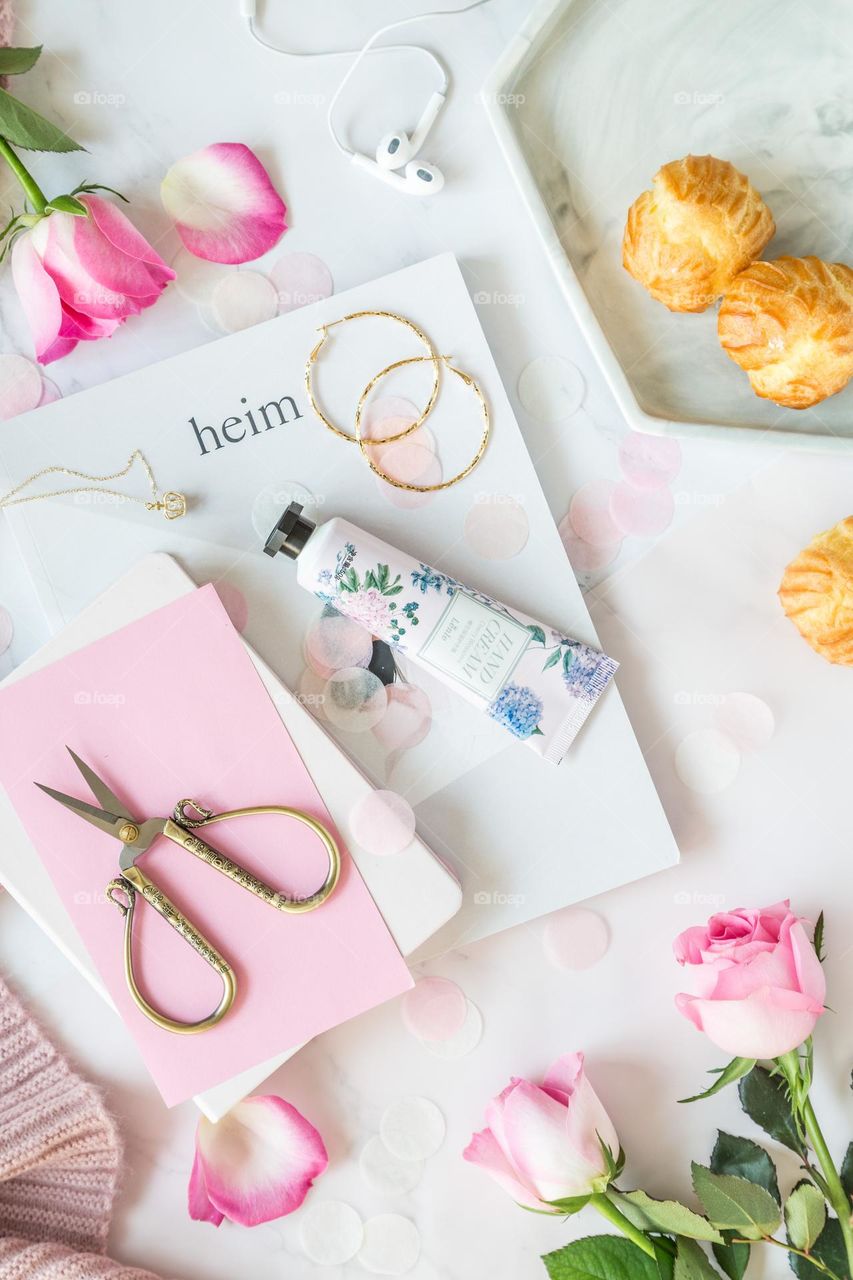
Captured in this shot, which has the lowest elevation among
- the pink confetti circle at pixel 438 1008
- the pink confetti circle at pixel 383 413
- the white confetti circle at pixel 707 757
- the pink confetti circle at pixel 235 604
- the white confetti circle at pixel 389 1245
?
the white confetti circle at pixel 389 1245

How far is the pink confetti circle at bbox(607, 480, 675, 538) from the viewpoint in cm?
69

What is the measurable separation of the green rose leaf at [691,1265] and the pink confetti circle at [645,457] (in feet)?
1.67

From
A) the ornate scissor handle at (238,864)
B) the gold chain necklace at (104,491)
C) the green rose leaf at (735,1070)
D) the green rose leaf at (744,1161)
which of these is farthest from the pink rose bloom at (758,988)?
the gold chain necklace at (104,491)

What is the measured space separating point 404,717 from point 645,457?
249 mm

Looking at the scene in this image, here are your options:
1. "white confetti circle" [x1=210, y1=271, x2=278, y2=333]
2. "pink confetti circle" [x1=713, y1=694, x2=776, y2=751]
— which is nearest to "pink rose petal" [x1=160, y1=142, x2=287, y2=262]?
"white confetti circle" [x1=210, y1=271, x2=278, y2=333]

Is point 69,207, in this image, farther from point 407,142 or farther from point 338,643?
point 338,643

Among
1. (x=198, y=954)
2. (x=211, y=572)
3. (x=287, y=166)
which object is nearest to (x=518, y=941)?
(x=198, y=954)

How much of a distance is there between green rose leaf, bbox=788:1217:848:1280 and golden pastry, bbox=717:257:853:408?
54 cm

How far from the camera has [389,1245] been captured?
0.71m

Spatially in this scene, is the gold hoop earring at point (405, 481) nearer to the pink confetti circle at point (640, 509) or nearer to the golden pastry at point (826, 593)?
the pink confetti circle at point (640, 509)

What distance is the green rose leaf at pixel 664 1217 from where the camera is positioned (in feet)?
2.03

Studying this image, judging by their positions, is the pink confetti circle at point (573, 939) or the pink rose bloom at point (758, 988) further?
the pink confetti circle at point (573, 939)

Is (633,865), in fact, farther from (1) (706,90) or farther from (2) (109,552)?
(1) (706,90)

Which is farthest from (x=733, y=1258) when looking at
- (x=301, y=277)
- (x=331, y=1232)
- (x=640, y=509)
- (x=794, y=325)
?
(x=301, y=277)
